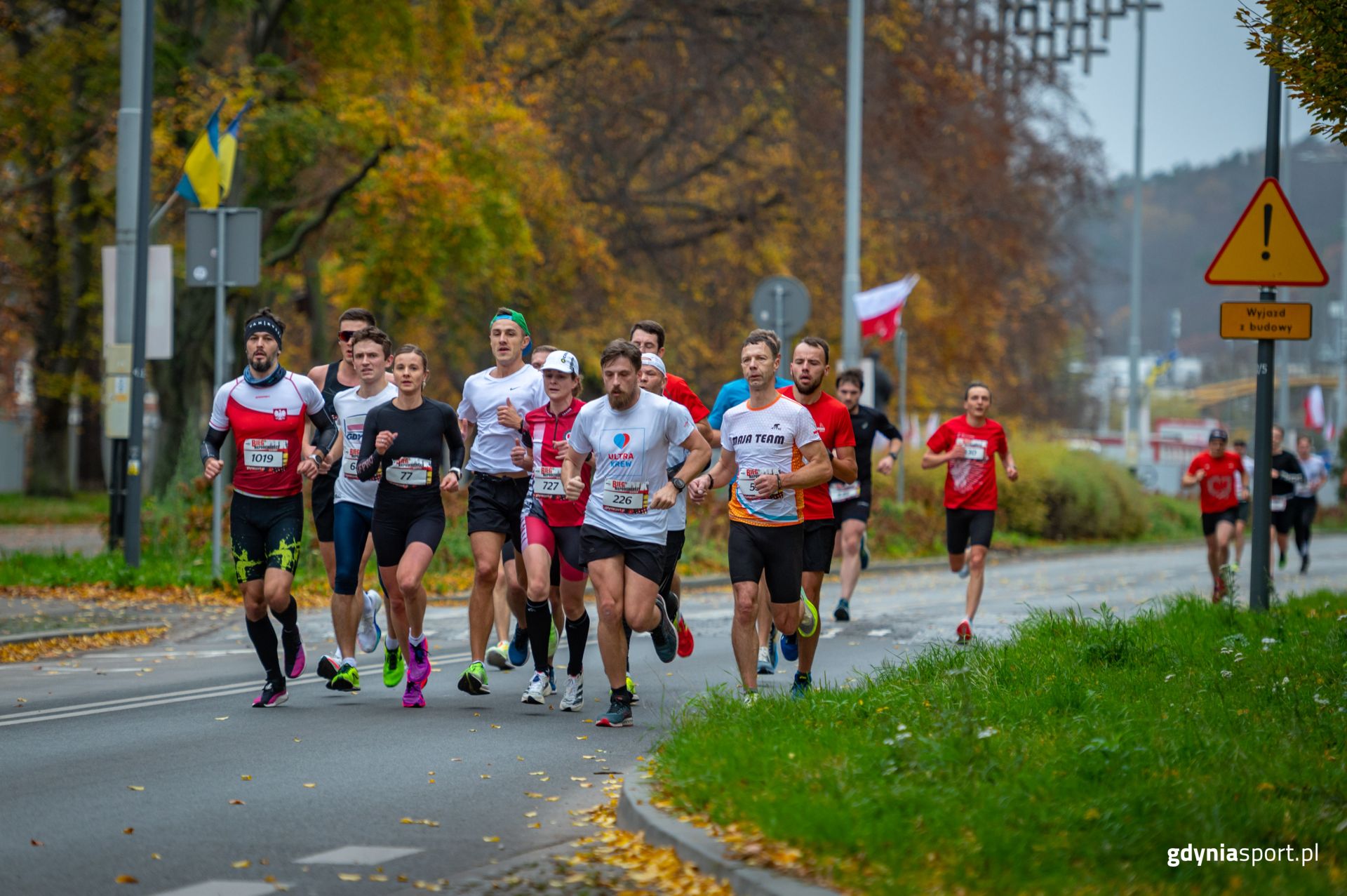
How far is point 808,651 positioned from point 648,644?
384 cm

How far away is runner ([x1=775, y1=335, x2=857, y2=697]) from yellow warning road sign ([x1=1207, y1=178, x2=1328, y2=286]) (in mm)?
3928

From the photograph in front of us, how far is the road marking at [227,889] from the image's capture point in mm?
5543

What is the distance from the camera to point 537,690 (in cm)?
969

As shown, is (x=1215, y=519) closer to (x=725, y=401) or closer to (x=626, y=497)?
(x=725, y=401)

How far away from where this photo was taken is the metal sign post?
15.5m

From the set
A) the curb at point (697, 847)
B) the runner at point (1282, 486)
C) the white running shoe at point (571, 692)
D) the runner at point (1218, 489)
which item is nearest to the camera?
the curb at point (697, 847)

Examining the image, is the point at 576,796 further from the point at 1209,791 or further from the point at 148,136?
the point at 148,136

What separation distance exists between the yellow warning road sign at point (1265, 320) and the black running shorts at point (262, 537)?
7.06 meters

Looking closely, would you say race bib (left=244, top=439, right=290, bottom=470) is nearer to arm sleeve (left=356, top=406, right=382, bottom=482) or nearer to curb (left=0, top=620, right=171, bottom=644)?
arm sleeve (left=356, top=406, right=382, bottom=482)

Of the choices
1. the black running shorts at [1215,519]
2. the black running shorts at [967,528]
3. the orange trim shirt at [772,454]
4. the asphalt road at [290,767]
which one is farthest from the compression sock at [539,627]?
the black running shorts at [1215,519]

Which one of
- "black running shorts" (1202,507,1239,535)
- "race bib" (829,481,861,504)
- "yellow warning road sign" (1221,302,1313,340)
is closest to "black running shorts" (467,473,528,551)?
"race bib" (829,481,861,504)

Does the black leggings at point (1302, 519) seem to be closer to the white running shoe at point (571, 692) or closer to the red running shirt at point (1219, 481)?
the red running shirt at point (1219, 481)

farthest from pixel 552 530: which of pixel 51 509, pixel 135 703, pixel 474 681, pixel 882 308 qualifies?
pixel 51 509

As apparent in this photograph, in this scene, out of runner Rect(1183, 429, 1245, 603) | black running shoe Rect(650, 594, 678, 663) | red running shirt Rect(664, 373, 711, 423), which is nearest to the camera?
black running shoe Rect(650, 594, 678, 663)
